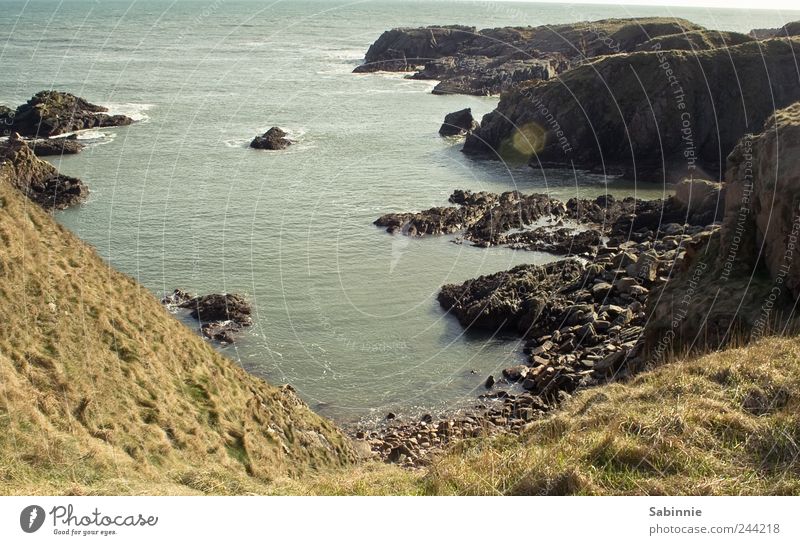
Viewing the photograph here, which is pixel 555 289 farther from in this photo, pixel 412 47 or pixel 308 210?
pixel 412 47

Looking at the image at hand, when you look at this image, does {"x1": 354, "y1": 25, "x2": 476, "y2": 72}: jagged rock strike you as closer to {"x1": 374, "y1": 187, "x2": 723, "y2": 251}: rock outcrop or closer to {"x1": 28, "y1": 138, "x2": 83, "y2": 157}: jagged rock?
{"x1": 28, "y1": 138, "x2": 83, "y2": 157}: jagged rock

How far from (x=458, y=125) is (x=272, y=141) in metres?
20.1

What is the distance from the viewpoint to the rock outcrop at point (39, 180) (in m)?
52.1

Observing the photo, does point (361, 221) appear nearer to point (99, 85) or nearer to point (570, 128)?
point (570, 128)

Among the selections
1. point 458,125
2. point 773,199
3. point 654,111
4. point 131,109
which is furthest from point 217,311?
point 131,109

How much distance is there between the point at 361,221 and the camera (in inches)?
1941

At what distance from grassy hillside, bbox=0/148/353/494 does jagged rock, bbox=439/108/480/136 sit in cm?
5794

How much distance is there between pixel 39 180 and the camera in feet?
181

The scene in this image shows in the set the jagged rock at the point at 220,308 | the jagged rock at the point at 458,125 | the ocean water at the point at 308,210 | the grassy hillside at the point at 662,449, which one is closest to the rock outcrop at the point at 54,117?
the ocean water at the point at 308,210

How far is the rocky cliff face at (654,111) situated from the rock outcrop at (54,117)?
3768 cm

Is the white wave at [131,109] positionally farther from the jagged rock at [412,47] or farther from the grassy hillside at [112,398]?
the grassy hillside at [112,398]

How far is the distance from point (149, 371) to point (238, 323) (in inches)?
644

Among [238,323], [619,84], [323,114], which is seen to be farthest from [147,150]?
[619,84]

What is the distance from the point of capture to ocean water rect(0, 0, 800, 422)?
32.3 m
